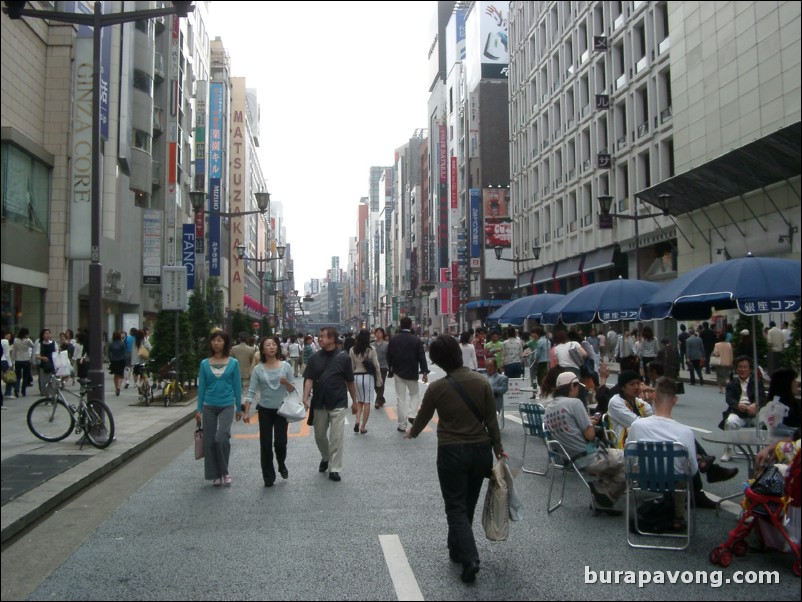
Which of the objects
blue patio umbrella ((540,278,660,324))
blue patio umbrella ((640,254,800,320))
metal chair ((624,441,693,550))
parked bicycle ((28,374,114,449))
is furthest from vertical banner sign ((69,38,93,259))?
metal chair ((624,441,693,550))

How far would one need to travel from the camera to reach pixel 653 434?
19.7 feet

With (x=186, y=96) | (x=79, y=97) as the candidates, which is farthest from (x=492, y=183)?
(x=79, y=97)

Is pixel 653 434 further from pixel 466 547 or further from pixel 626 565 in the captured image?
pixel 466 547

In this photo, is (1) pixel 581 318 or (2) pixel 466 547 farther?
(1) pixel 581 318

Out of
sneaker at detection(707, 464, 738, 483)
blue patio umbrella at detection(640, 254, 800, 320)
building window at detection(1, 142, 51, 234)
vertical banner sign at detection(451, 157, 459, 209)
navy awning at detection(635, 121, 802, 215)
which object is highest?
vertical banner sign at detection(451, 157, 459, 209)

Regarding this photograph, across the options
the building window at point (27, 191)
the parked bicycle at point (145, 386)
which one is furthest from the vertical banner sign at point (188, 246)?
the parked bicycle at point (145, 386)

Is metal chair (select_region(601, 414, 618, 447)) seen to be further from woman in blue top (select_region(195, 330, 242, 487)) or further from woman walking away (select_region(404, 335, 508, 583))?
woman in blue top (select_region(195, 330, 242, 487))

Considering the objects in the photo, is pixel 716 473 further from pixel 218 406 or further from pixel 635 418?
pixel 218 406

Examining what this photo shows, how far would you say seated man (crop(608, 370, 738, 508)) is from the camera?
680 cm

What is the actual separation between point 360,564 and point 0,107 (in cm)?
416

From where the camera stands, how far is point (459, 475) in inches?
202

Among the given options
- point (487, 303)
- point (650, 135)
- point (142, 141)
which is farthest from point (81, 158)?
point (487, 303)

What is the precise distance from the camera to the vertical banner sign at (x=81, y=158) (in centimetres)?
1181

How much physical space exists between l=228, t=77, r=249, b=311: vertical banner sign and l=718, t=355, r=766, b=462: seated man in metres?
64.4
